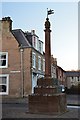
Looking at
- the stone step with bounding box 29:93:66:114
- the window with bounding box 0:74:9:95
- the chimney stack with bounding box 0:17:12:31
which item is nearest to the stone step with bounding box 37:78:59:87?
the stone step with bounding box 29:93:66:114

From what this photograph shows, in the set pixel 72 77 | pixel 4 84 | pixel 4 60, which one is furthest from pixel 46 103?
pixel 72 77

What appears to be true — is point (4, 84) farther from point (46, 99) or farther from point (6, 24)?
point (46, 99)

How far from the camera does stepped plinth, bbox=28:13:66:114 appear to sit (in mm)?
13648

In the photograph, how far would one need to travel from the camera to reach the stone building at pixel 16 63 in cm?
3027

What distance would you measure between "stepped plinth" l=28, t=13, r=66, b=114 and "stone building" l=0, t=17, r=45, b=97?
51.7 feet

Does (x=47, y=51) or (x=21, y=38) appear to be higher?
(x=21, y=38)

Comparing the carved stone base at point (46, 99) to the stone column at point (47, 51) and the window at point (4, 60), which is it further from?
the window at point (4, 60)

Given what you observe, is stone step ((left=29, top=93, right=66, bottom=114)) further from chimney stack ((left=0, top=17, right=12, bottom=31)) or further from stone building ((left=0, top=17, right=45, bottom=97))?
chimney stack ((left=0, top=17, right=12, bottom=31))

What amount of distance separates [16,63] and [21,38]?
3.39 m

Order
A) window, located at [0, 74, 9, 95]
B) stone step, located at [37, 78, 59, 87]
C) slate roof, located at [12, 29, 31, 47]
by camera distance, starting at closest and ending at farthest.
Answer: stone step, located at [37, 78, 59, 87] → window, located at [0, 74, 9, 95] → slate roof, located at [12, 29, 31, 47]

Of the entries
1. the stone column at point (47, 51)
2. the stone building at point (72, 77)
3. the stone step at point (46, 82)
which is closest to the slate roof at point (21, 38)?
the stone column at point (47, 51)

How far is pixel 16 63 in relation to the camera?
1213 inches

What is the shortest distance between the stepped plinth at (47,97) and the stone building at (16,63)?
1577 cm

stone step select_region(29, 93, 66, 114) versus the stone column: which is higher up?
the stone column
